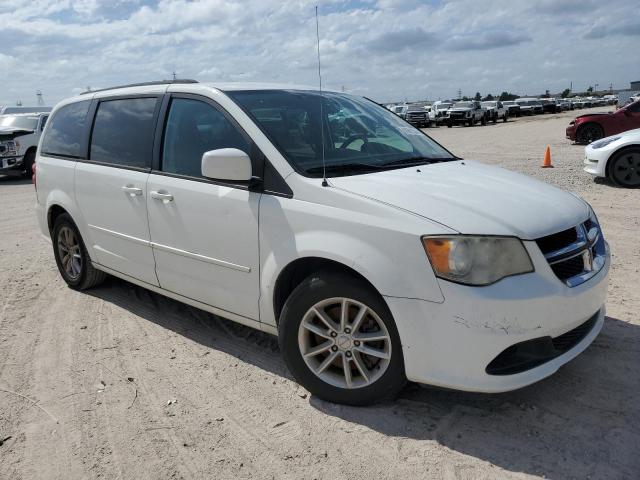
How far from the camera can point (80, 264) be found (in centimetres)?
531

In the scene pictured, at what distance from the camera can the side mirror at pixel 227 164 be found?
3.28 m

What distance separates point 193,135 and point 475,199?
77.4 inches

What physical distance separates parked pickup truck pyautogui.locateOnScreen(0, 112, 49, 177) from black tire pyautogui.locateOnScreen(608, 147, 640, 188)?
13585 millimetres

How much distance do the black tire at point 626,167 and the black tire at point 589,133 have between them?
8.98 metres

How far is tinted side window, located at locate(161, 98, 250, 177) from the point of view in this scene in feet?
12.0

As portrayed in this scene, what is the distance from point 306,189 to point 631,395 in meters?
2.17

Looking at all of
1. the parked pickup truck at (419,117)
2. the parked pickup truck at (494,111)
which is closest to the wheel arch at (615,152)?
the parked pickup truck at (419,117)

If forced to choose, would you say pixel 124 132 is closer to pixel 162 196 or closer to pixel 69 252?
pixel 162 196

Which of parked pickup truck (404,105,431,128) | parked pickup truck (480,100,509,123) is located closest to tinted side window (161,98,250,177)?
parked pickup truck (404,105,431,128)

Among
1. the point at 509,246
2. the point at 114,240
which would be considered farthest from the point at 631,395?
the point at 114,240

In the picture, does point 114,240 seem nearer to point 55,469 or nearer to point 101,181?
point 101,181

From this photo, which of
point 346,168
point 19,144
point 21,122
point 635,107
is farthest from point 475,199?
point 21,122

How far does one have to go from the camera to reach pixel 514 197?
3.17 metres

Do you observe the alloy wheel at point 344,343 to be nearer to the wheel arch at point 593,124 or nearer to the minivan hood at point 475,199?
the minivan hood at point 475,199
